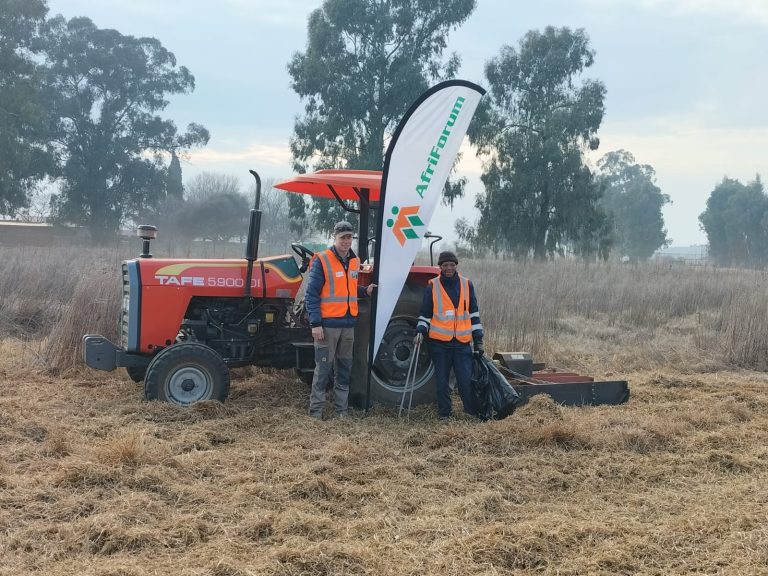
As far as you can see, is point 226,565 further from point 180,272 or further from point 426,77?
point 426,77

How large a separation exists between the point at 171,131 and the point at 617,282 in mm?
32928

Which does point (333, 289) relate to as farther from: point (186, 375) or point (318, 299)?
point (186, 375)

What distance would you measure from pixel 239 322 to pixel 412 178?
202cm

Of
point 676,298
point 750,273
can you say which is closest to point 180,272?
point 676,298

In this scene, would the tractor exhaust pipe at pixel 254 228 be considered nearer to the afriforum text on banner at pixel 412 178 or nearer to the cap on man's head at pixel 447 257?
the afriforum text on banner at pixel 412 178

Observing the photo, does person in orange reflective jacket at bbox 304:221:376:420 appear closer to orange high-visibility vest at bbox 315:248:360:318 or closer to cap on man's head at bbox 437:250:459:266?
orange high-visibility vest at bbox 315:248:360:318

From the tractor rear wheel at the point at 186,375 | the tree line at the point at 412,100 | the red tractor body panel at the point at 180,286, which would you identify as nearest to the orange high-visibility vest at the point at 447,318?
the red tractor body panel at the point at 180,286

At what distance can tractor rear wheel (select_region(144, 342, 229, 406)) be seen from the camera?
597 centimetres

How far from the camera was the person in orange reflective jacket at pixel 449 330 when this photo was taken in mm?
6168

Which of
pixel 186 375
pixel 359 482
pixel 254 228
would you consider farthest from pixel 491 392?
pixel 186 375

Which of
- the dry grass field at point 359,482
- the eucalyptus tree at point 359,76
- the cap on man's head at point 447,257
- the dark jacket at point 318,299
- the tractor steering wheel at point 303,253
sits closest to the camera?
the dry grass field at point 359,482

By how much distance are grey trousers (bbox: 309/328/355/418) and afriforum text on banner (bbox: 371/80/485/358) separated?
236mm

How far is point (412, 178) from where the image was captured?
6.11 metres

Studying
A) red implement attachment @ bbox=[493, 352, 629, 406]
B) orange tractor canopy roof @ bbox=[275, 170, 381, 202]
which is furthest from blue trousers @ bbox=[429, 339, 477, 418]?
orange tractor canopy roof @ bbox=[275, 170, 381, 202]
